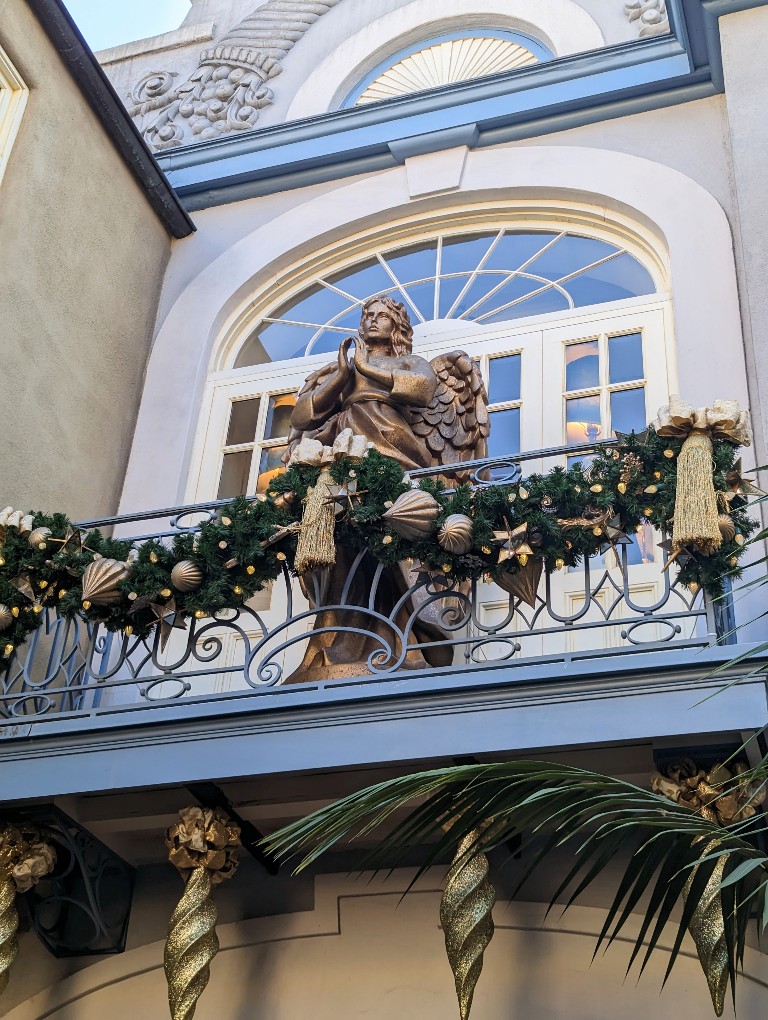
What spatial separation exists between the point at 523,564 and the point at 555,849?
1.42 meters

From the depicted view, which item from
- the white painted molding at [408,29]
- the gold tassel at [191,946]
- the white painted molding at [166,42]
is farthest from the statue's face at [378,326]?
the white painted molding at [166,42]

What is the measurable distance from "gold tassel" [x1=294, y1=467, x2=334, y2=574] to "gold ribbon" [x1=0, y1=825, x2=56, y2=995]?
1.72 m

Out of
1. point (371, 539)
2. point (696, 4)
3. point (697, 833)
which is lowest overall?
point (697, 833)

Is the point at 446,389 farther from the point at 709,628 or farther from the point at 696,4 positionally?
the point at 696,4

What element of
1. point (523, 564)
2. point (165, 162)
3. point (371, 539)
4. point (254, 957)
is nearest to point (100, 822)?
point (254, 957)

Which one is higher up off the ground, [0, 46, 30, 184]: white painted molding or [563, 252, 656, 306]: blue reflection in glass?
[0, 46, 30, 184]: white painted molding

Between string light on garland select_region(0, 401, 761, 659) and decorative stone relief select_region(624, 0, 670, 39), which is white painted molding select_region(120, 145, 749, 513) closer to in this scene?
decorative stone relief select_region(624, 0, 670, 39)

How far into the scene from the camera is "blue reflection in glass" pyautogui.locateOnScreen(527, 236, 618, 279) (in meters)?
9.30

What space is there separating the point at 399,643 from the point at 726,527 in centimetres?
183

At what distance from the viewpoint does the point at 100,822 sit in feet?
21.3

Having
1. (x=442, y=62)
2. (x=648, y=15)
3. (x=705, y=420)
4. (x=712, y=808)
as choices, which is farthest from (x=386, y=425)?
(x=442, y=62)

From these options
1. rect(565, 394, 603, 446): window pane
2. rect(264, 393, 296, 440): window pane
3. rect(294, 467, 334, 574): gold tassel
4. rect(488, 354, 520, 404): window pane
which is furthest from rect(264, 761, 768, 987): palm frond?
rect(264, 393, 296, 440): window pane

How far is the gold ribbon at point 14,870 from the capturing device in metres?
6.08

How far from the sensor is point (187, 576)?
634 centimetres
